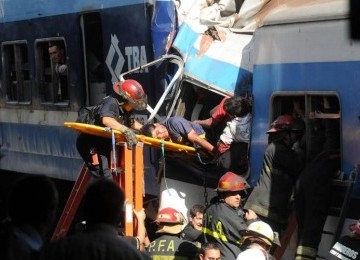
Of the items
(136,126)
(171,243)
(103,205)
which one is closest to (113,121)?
(136,126)

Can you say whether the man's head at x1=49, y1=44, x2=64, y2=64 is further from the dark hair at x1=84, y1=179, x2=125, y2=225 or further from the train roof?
the dark hair at x1=84, y1=179, x2=125, y2=225

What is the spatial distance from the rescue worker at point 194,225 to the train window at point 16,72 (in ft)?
13.2

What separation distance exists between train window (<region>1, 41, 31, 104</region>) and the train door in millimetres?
1484

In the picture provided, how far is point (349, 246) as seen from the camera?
204 inches

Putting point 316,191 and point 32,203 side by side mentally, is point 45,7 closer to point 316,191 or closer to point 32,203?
point 316,191

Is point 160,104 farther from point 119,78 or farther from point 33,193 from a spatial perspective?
point 33,193

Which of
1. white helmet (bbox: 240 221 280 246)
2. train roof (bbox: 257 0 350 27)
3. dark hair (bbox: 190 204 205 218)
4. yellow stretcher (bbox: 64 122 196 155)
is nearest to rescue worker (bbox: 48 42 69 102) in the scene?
yellow stretcher (bbox: 64 122 196 155)

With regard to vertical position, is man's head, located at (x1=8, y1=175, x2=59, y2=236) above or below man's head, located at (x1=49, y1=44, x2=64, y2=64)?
below

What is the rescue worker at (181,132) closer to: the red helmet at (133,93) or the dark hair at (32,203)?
the red helmet at (133,93)

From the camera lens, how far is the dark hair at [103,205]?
3.50 meters

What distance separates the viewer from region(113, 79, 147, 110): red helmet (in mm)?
7102

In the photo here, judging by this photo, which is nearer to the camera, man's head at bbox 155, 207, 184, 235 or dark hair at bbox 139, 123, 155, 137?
man's head at bbox 155, 207, 184, 235

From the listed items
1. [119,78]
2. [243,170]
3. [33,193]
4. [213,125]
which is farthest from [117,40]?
[33,193]

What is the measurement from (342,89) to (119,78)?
290 cm
